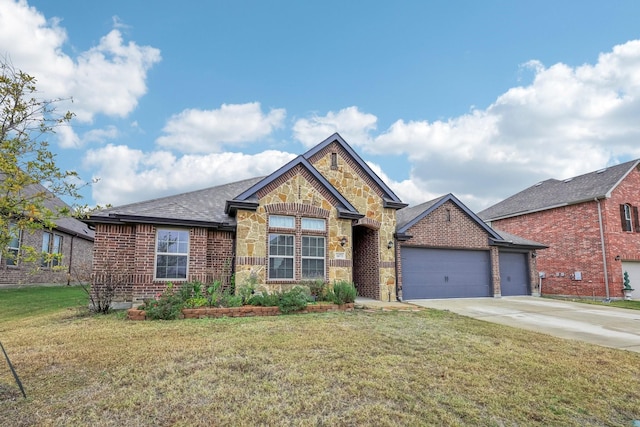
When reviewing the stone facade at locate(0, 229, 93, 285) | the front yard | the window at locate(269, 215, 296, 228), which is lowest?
the front yard

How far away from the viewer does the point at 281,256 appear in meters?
12.0

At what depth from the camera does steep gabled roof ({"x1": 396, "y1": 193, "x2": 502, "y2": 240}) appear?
49.4 ft

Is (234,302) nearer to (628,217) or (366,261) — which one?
(366,261)

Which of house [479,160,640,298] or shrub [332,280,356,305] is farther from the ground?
house [479,160,640,298]

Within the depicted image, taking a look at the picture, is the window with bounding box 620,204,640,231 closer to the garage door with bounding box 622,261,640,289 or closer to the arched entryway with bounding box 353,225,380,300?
the garage door with bounding box 622,261,640,289

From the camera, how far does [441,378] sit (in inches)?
189

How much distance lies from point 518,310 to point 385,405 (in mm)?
10250

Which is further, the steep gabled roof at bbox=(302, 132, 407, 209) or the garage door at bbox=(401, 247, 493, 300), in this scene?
the garage door at bbox=(401, 247, 493, 300)

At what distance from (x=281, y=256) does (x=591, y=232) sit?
701 inches

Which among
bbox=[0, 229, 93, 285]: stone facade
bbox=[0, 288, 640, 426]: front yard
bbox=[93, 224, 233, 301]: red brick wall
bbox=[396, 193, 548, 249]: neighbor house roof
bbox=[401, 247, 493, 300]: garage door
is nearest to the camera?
bbox=[0, 288, 640, 426]: front yard

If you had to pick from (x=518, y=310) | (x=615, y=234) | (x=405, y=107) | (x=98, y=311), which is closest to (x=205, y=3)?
(x=405, y=107)

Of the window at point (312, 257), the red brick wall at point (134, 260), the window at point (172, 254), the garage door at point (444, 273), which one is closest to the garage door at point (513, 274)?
the garage door at point (444, 273)

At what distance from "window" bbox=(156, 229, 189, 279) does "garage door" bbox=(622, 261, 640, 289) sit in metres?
22.2

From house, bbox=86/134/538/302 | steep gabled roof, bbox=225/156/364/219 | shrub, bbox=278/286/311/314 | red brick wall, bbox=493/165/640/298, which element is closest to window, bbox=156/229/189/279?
house, bbox=86/134/538/302
